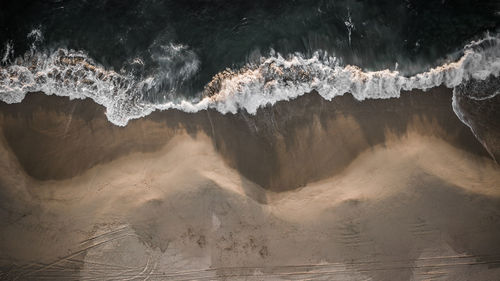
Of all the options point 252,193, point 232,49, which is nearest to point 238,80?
point 232,49

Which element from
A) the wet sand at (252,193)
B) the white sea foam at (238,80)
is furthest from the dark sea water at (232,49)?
the wet sand at (252,193)

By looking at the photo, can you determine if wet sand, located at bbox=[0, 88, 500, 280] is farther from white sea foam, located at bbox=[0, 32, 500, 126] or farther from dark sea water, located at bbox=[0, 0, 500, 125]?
dark sea water, located at bbox=[0, 0, 500, 125]

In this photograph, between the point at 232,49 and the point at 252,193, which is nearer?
the point at 252,193

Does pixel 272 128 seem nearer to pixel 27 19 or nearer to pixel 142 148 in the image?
pixel 142 148

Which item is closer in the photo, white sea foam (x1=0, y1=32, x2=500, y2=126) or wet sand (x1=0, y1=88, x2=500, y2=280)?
wet sand (x1=0, y1=88, x2=500, y2=280)

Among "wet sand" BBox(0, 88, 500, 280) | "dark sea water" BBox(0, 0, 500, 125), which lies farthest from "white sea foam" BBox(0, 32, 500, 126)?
"wet sand" BBox(0, 88, 500, 280)

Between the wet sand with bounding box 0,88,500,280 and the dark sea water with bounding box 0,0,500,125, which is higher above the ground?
the dark sea water with bounding box 0,0,500,125

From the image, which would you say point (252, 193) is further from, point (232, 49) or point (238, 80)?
point (232, 49)
